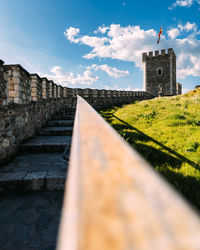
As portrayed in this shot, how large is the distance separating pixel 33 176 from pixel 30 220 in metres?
0.92

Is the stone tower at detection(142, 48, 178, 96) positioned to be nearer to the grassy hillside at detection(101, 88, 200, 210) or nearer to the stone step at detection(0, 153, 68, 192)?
the grassy hillside at detection(101, 88, 200, 210)

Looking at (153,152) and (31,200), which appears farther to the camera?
(153,152)

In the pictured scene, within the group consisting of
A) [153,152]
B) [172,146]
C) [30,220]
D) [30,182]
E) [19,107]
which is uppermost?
[19,107]

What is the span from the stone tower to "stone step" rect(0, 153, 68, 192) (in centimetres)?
3140

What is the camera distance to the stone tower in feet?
106

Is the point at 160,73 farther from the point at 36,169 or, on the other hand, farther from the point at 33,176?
the point at 33,176

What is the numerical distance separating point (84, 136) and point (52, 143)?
453cm

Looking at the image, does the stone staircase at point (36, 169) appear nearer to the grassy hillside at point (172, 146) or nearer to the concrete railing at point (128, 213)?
the grassy hillside at point (172, 146)

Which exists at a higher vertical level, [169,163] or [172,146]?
[172,146]

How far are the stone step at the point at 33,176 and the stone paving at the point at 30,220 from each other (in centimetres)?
12

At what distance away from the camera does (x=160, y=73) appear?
33.5 meters

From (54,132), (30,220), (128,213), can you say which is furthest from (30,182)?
(54,132)

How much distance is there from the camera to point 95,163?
32 centimetres

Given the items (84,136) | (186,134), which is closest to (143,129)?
(186,134)
